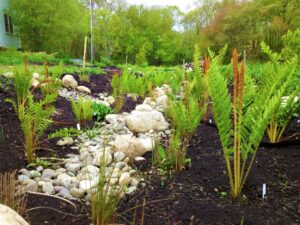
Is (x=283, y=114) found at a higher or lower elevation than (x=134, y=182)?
higher

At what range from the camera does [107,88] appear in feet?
21.6

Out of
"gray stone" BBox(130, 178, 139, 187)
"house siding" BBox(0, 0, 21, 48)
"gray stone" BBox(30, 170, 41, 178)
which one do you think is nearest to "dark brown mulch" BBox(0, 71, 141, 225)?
"gray stone" BBox(30, 170, 41, 178)

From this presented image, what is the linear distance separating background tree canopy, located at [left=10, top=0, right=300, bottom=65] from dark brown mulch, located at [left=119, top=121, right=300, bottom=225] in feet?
12.2

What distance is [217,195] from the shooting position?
1.87 meters

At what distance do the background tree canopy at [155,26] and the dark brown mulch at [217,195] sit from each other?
3.70m

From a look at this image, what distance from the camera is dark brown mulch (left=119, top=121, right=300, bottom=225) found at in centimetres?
162

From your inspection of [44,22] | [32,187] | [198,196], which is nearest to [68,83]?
[32,187]

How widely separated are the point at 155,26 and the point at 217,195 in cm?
3195

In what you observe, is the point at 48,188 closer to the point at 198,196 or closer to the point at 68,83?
the point at 198,196

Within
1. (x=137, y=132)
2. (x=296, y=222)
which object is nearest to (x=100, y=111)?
(x=137, y=132)

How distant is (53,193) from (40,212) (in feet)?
1.11

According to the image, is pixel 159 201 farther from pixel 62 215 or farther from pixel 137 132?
pixel 137 132

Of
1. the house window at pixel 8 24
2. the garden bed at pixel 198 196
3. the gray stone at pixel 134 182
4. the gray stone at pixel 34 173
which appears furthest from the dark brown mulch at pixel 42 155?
the house window at pixel 8 24

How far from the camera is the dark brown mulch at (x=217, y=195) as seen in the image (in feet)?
5.32
